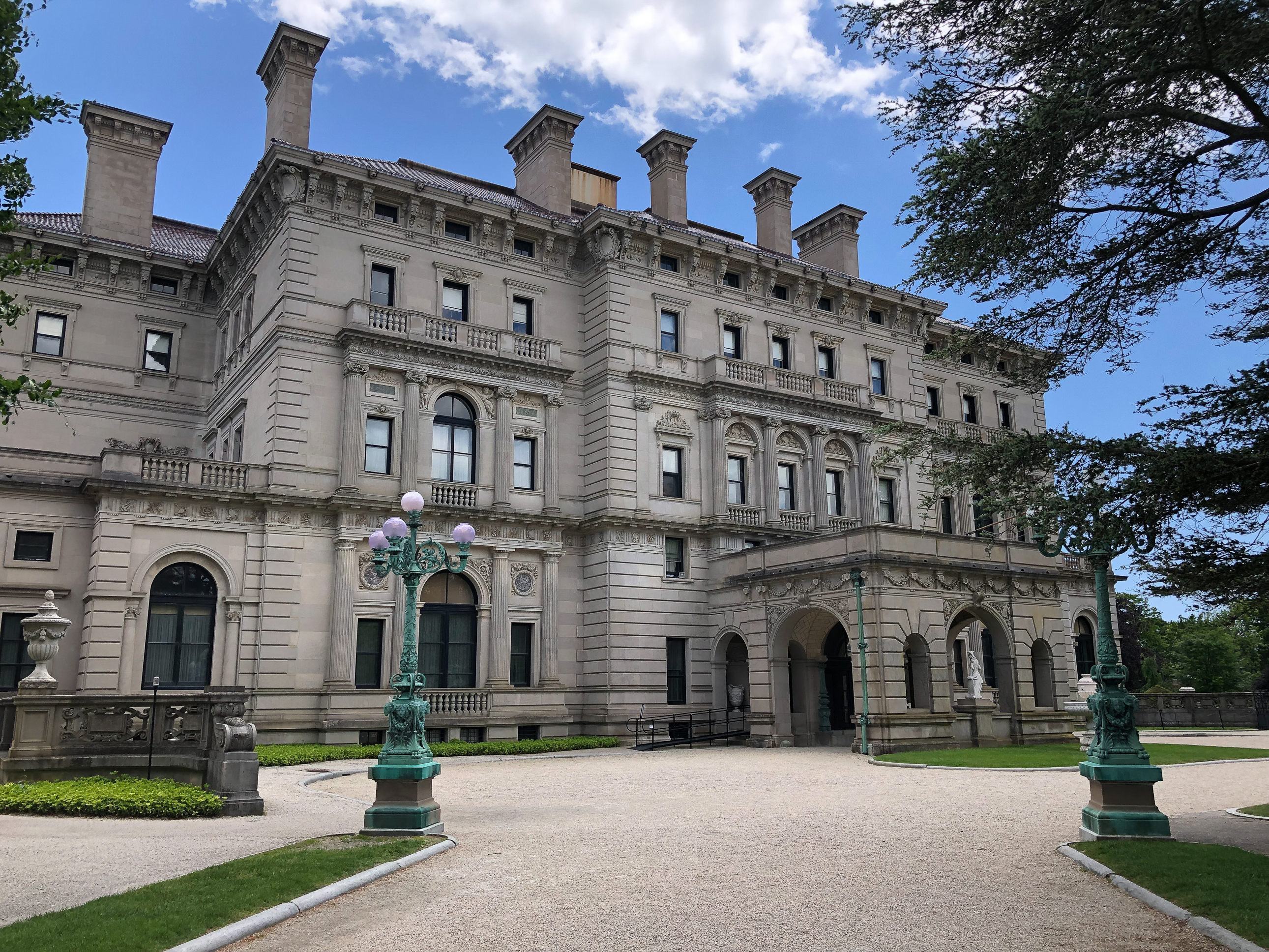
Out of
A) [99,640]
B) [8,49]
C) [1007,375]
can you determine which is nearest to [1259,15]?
[1007,375]

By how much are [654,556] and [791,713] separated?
716 cm

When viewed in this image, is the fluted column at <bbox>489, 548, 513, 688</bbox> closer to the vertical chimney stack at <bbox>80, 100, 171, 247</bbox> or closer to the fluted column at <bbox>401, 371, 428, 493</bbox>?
the fluted column at <bbox>401, 371, 428, 493</bbox>

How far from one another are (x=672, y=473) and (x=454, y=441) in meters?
8.36

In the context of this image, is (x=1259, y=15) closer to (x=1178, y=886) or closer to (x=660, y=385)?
(x=1178, y=886)

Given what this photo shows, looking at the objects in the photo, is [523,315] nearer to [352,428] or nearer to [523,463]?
[523,463]

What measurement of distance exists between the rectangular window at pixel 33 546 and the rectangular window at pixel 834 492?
90.4ft

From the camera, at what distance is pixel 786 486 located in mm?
40938

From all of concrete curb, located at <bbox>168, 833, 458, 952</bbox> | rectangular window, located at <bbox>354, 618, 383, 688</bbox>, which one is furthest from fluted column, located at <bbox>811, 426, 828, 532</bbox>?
concrete curb, located at <bbox>168, 833, 458, 952</bbox>

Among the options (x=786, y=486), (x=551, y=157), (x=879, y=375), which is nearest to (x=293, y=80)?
(x=551, y=157)

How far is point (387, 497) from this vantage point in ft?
108

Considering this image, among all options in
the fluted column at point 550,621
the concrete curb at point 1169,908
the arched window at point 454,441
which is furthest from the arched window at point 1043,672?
the concrete curb at point 1169,908

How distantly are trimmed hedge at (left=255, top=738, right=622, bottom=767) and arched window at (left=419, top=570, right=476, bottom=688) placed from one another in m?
2.39

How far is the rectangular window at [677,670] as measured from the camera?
36.6 meters

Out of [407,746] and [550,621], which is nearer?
[407,746]
